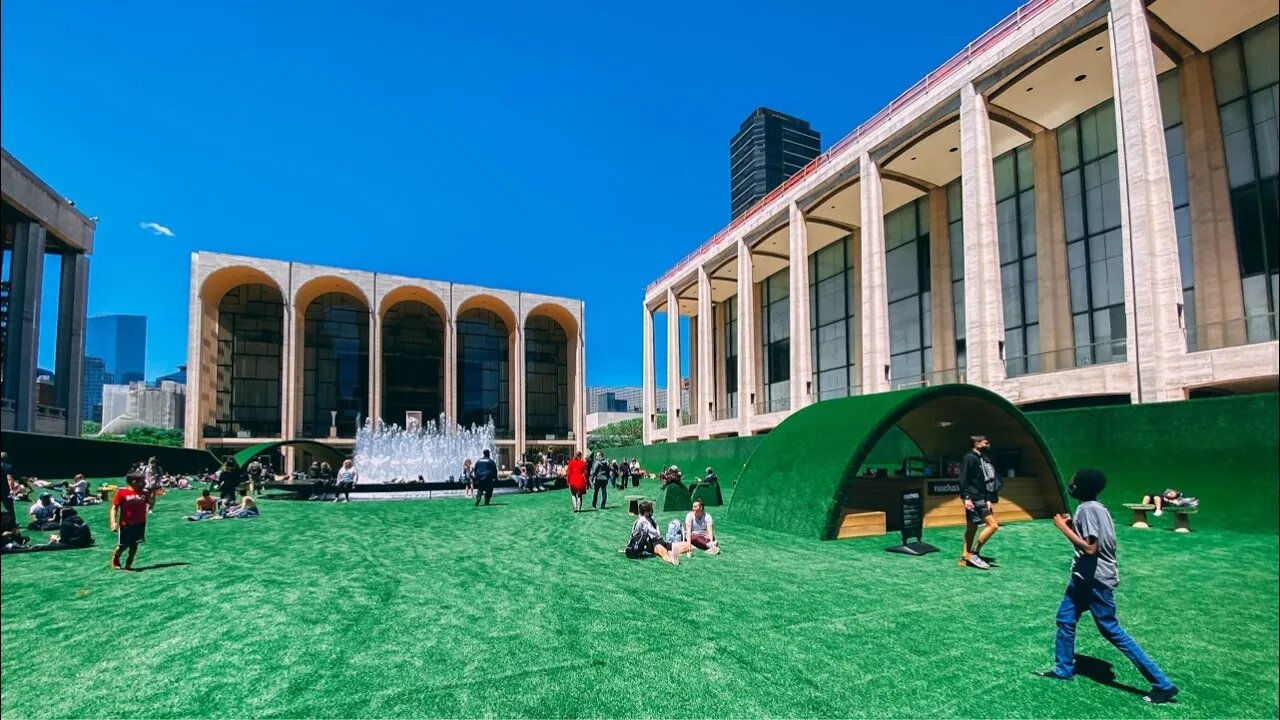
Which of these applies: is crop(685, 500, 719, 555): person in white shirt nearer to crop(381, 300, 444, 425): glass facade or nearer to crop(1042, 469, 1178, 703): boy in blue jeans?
crop(1042, 469, 1178, 703): boy in blue jeans

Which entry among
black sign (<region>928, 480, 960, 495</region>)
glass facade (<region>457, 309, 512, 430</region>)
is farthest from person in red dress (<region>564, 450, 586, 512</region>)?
glass facade (<region>457, 309, 512, 430</region>)

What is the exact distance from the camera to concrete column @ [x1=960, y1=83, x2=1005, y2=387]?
24047 millimetres

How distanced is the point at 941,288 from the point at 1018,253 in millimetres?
4364

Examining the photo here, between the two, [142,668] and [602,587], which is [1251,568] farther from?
[602,587]

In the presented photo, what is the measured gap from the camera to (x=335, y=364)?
200ft

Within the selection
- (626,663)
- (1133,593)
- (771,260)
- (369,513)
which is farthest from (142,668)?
(771,260)

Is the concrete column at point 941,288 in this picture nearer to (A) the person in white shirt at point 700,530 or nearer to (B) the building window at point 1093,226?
(B) the building window at point 1093,226

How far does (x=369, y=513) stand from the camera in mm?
20281

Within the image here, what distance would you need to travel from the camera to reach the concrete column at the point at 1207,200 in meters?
18.2

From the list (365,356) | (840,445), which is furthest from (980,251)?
A: (365,356)

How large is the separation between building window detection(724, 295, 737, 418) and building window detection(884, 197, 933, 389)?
1981cm

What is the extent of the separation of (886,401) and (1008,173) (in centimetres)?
2090

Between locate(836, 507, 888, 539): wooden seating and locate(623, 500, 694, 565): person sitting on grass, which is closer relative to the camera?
locate(623, 500, 694, 565): person sitting on grass

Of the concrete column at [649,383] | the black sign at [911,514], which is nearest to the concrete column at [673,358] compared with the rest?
the concrete column at [649,383]
